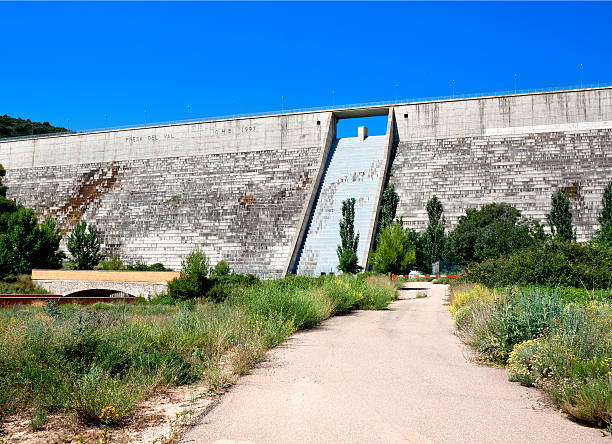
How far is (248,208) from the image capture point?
1486 inches

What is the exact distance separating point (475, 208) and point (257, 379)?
28842mm

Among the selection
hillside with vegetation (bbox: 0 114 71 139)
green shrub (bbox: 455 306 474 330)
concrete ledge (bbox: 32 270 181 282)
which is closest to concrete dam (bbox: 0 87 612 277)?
concrete ledge (bbox: 32 270 181 282)

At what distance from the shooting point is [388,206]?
34.5m

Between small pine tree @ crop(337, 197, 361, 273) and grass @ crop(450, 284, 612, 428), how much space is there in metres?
21.0

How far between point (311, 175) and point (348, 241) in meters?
7.27

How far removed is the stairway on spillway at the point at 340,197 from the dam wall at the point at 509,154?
1.89 meters

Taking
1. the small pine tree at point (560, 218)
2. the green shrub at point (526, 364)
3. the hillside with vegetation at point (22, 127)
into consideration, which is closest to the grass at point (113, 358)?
the green shrub at point (526, 364)

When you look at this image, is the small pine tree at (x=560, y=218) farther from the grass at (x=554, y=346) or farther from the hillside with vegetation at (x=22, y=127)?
the hillside with vegetation at (x=22, y=127)

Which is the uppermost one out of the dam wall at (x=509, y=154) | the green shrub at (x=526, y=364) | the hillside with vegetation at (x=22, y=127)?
the hillside with vegetation at (x=22, y=127)

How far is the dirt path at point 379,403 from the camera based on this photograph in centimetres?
418

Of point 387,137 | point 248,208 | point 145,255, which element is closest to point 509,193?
point 387,137

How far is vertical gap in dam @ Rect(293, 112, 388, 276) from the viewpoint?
110ft

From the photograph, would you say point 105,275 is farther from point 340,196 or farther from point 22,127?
point 22,127

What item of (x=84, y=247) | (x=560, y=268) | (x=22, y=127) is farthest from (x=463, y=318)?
(x=22, y=127)
